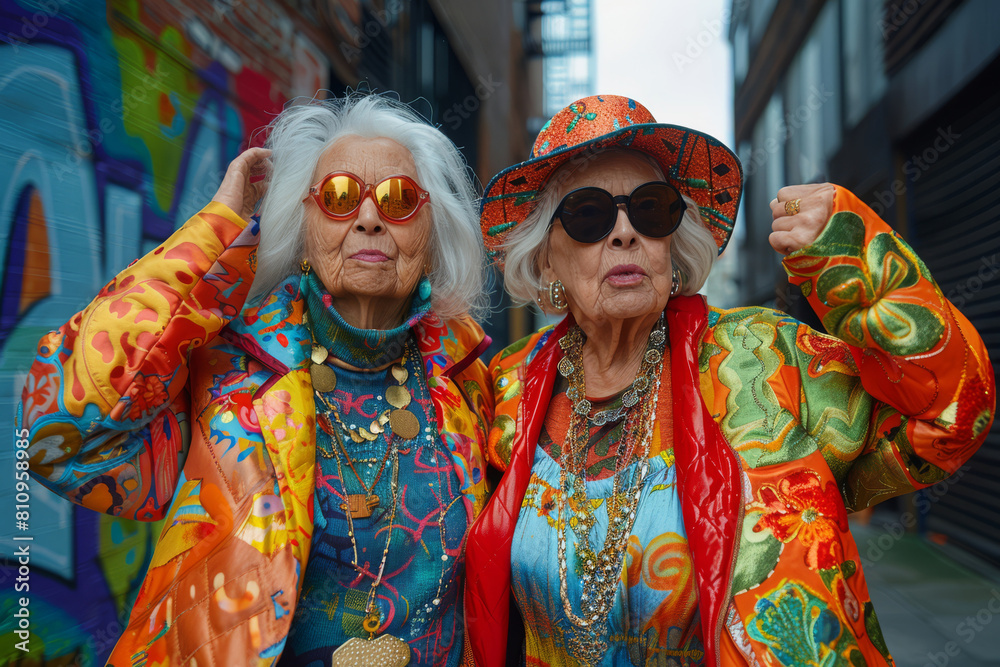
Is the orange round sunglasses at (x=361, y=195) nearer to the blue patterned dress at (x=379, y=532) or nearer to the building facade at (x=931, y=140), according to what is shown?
the blue patterned dress at (x=379, y=532)

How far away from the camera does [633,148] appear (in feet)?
6.97

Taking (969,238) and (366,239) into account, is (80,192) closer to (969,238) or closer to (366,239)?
(366,239)

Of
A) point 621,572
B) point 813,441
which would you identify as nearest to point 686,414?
point 813,441

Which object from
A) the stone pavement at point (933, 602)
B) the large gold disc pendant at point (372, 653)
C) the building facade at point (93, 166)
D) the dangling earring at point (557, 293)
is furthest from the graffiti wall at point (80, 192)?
the stone pavement at point (933, 602)

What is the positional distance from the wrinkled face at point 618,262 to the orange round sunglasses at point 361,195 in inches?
20.4

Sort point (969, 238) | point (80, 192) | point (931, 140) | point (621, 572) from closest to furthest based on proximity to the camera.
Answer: point (621, 572)
point (80, 192)
point (969, 238)
point (931, 140)

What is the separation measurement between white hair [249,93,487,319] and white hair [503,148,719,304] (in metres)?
0.17

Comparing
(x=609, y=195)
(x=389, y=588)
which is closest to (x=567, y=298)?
(x=609, y=195)

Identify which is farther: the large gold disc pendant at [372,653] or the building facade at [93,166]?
the building facade at [93,166]

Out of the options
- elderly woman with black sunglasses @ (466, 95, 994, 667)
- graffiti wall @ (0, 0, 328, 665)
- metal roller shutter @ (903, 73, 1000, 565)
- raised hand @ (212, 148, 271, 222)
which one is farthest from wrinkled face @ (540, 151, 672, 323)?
metal roller shutter @ (903, 73, 1000, 565)

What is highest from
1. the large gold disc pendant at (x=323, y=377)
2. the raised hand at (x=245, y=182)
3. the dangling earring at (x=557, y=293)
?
the raised hand at (x=245, y=182)

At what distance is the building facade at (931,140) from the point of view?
16.2ft

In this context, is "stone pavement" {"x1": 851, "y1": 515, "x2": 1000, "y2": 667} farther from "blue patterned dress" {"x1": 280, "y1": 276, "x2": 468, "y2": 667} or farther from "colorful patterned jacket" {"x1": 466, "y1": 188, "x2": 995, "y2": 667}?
"blue patterned dress" {"x1": 280, "y1": 276, "x2": 468, "y2": 667}

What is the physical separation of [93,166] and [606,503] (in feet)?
7.50
